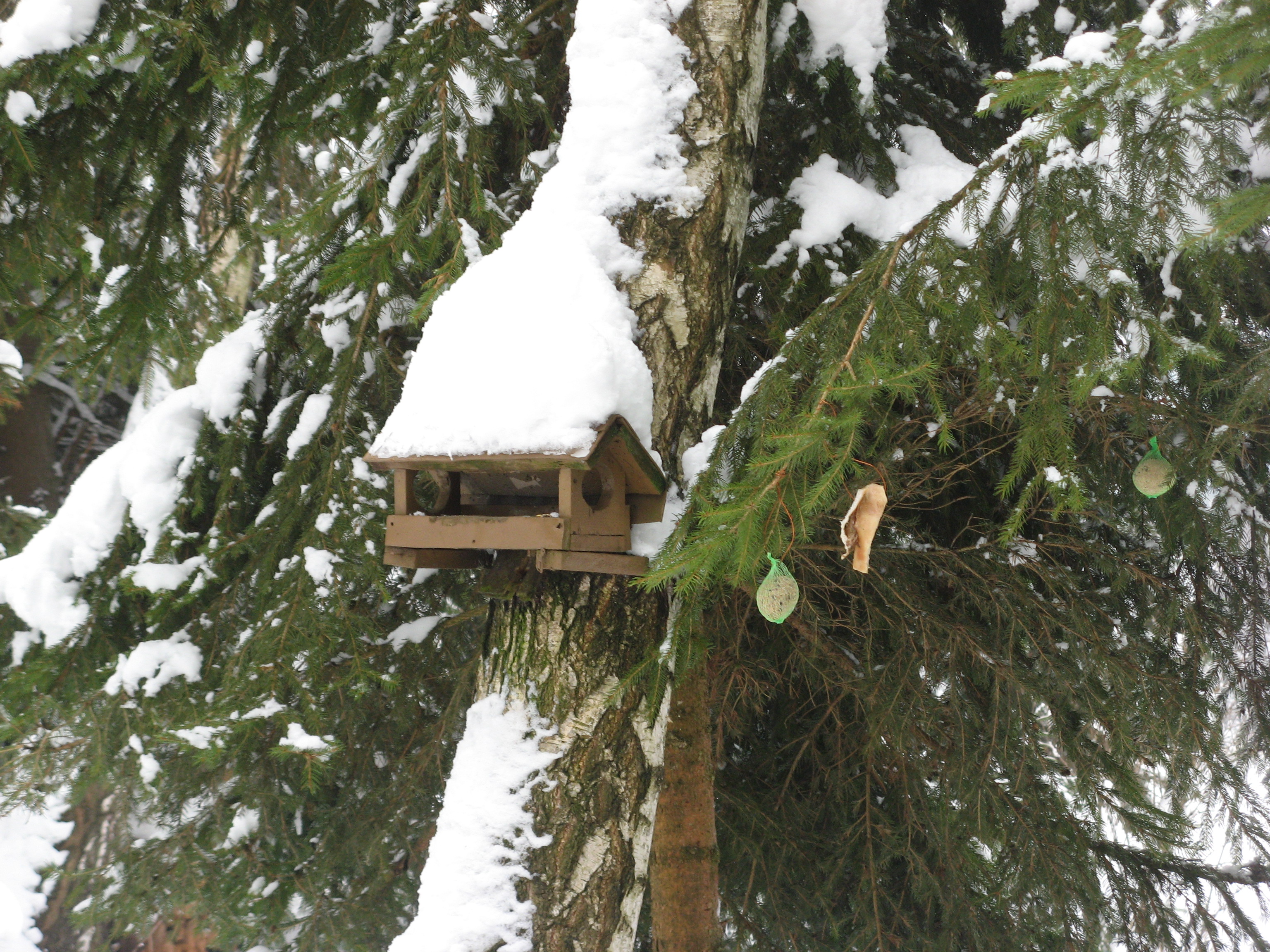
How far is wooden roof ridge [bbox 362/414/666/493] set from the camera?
1.67 meters

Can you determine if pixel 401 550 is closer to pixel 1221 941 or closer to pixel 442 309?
pixel 442 309

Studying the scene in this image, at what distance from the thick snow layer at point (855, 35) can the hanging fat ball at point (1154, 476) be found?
136cm

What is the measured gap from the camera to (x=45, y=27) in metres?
2.37

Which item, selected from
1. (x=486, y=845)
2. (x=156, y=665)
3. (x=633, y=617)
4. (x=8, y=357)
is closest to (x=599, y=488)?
(x=633, y=617)

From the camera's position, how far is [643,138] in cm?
206

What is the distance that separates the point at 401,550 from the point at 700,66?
1395mm

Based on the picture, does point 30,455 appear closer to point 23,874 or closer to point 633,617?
point 23,874

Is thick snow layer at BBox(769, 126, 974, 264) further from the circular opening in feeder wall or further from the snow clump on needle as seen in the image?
the circular opening in feeder wall

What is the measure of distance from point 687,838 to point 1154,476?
1837 millimetres

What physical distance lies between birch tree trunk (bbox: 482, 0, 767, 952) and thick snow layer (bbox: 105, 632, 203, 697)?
4.49 feet

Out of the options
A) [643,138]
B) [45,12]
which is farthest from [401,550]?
[45,12]

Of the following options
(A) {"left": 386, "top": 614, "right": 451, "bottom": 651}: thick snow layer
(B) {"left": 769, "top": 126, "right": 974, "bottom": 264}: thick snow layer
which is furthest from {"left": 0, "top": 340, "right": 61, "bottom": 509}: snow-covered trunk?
(B) {"left": 769, "top": 126, "right": 974, "bottom": 264}: thick snow layer

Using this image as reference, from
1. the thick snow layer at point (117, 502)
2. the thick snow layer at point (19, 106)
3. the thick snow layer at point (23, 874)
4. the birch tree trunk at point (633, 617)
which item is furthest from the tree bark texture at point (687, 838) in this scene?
the thick snow layer at point (23, 874)

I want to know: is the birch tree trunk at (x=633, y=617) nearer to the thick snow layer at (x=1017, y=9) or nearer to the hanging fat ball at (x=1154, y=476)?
the hanging fat ball at (x=1154, y=476)
